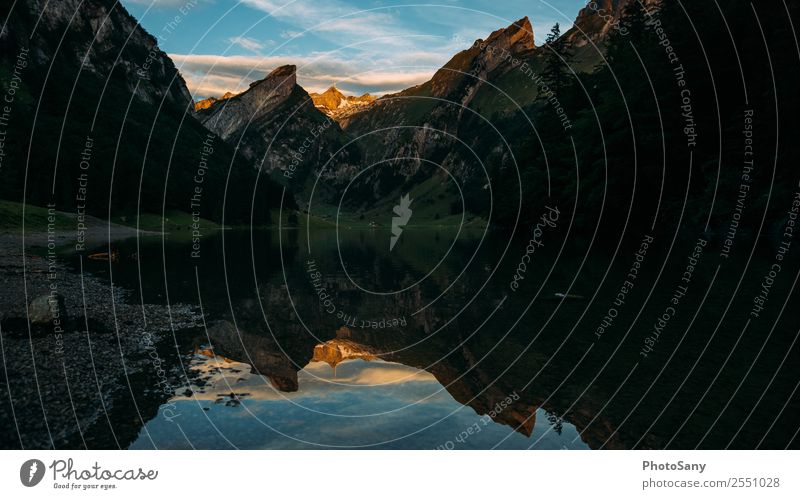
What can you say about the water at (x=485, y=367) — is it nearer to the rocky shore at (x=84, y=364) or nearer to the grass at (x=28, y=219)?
the rocky shore at (x=84, y=364)

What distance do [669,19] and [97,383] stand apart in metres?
91.2

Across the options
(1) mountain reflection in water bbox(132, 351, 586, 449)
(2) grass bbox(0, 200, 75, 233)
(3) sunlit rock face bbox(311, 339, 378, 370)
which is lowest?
(3) sunlit rock face bbox(311, 339, 378, 370)

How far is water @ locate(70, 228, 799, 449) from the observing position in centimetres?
1449

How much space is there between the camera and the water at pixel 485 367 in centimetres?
1449

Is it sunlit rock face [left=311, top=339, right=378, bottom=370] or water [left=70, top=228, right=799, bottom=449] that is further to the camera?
sunlit rock face [left=311, top=339, right=378, bottom=370]

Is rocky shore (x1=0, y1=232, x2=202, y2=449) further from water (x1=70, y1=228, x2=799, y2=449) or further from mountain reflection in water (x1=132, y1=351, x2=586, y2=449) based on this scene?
mountain reflection in water (x1=132, y1=351, x2=586, y2=449)

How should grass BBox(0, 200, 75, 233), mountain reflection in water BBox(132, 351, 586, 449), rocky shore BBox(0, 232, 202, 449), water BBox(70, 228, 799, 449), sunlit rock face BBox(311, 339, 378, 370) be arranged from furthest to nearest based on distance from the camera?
grass BBox(0, 200, 75, 233), sunlit rock face BBox(311, 339, 378, 370), water BBox(70, 228, 799, 449), rocky shore BBox(0, 232, 202, 449), mountain reflection in water BBox(132, 351, 586, 449)

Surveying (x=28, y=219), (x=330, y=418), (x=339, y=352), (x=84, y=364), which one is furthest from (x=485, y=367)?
(x=28, y=219)

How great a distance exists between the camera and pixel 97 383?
17703 mm

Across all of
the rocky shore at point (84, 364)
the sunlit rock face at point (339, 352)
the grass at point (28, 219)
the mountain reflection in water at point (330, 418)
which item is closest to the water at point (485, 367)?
the mountain reflection in water at point (330, 418)

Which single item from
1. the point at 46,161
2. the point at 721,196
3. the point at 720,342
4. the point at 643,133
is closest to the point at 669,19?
the point at 643,133

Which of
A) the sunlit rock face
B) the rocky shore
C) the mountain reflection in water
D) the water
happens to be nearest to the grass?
the water

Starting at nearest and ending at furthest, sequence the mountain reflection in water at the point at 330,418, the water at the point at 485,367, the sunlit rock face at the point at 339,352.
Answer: the mountain reflection in water at the point at 330,418
the water at the point at 485,367
the sunlit rock face at the point at 339,352

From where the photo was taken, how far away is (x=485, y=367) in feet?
69.6
